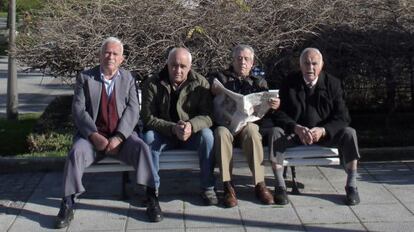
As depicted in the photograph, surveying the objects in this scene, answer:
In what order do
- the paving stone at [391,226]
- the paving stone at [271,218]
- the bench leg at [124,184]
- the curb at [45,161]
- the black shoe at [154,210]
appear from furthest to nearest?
the curb at [45,161] < the bench leg at [124,184] < the black shoe at [154,210] < the paving stone at [271,218] < the paving stone at [391,226]

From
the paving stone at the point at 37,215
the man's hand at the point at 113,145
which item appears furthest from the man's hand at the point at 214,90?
the paving stone at the point at 37,215

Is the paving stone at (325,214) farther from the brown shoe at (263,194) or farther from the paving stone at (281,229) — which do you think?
the brown shoe at (263,194)

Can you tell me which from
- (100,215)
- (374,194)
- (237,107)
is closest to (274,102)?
(237,107)

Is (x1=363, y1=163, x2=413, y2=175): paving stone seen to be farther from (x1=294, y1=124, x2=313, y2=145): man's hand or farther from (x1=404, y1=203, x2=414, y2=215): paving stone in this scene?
(x1=294, y1=124, x2=313, y2=145): man's hand

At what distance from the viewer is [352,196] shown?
→ 5.85m

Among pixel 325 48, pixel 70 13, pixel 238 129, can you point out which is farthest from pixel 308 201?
pixel 70 13

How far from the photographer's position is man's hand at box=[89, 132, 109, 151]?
566 centimetres

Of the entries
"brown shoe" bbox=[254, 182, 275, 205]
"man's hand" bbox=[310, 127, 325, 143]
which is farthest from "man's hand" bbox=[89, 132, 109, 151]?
"man's hand" bbox=[310, 127, 325, 143]

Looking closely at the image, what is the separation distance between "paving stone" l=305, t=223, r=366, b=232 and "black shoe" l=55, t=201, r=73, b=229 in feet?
Result: 6.16

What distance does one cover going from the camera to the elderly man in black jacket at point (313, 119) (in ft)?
19.2

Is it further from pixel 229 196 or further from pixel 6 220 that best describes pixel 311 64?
pixel 6 220

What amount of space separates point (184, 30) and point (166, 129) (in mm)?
2377

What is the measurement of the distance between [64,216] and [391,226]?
100 inches

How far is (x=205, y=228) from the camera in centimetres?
535
